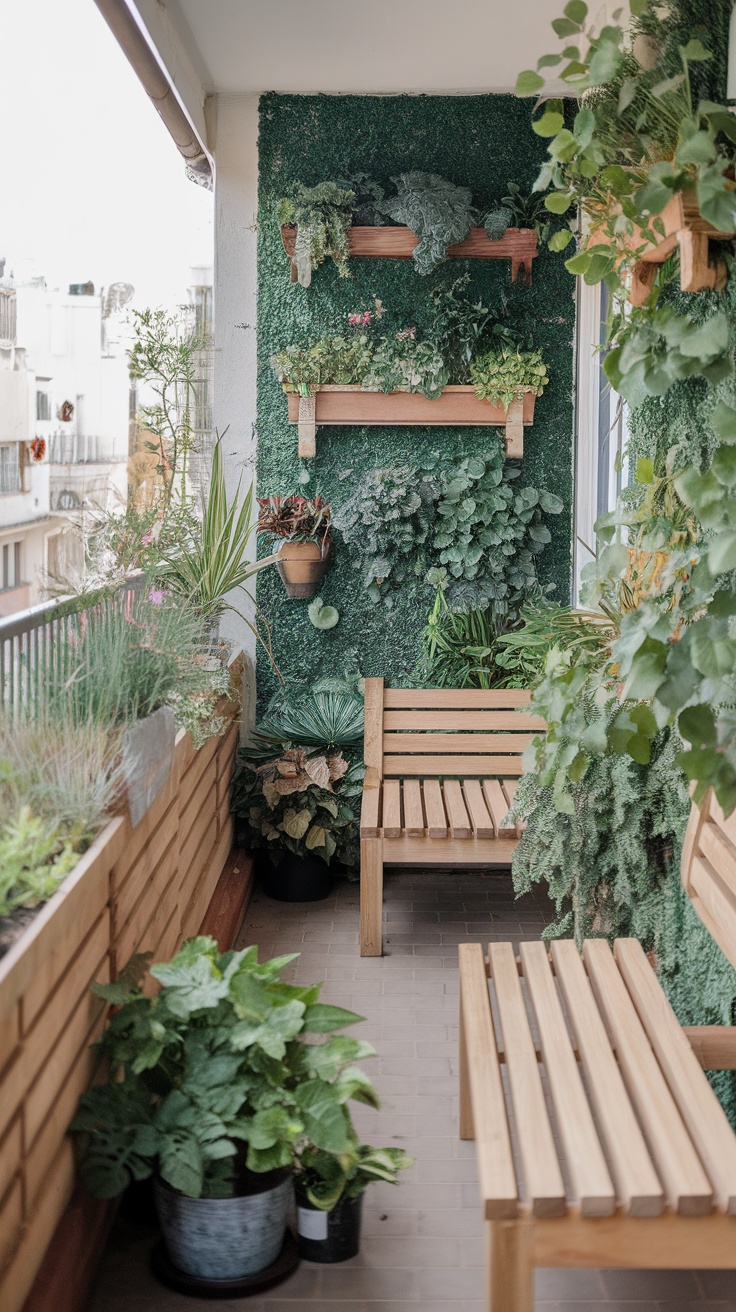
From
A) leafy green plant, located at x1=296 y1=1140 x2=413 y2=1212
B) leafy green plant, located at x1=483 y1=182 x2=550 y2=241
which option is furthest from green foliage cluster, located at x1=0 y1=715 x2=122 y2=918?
leafy green plant, located at x1=483 y1=182 x2=550 y2=241

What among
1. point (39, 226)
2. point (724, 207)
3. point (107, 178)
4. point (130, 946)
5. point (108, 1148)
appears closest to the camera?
point (724, 207)

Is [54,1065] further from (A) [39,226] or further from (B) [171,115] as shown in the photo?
(B) [171,115]

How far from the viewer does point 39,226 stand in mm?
3123

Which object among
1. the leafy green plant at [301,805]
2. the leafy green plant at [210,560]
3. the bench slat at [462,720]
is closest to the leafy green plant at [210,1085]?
the leafy green plant at [210,560]

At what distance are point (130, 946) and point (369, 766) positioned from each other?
200cm

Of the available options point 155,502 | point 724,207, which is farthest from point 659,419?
point 155,502

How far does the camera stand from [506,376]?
4.61 m

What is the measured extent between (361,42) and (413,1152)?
3739mm

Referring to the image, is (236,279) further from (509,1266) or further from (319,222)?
(509,1266)

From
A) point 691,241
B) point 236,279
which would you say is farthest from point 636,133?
point 236,279

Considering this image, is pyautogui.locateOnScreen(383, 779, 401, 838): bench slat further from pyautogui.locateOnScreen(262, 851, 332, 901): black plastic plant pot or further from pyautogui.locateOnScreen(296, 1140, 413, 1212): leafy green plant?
pyautogui.locateOnScreen(296, 1140, 413, 1212): leafy green plant

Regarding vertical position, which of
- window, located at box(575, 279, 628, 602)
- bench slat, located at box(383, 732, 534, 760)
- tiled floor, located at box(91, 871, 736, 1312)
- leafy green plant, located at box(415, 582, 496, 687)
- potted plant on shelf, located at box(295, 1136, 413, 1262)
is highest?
window, located at box(575, 279, 628, 602)

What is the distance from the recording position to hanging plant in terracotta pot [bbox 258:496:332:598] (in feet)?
15.2

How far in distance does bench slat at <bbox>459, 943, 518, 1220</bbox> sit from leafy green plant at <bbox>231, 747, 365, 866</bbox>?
1751 millimetres
